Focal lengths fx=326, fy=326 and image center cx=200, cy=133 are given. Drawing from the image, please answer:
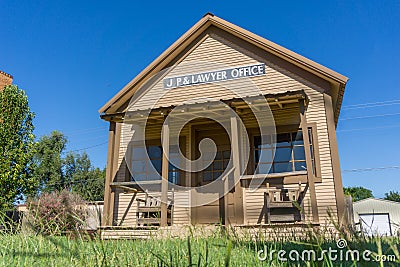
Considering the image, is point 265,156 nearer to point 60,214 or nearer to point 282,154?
point 282,154

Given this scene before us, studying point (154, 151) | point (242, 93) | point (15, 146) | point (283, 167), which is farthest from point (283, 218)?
point (15, 146)

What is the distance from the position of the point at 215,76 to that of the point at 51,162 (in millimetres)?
27055

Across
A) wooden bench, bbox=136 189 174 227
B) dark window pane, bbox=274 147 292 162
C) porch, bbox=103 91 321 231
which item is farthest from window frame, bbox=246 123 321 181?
wooden bench, bbox=136 189 174 227

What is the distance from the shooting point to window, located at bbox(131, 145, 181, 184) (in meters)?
9.62

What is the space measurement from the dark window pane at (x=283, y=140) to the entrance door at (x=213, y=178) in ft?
4.53

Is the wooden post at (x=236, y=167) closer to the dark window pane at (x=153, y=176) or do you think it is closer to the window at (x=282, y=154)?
the window at (x=282, y=154)

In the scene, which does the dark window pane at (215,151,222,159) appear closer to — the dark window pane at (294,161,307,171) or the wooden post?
the wooden post

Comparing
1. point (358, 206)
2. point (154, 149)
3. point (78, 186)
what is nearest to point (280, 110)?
point (154, 149)

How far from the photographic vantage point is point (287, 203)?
6.91 meters

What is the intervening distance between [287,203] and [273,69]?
4.16 meters

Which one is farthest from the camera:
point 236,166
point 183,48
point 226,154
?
point 183,48

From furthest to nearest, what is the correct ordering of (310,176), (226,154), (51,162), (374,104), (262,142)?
(51,162) → (374,104) → (226,154) → (262,142) → (310,176)

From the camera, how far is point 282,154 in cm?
879

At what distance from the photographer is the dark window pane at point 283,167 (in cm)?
858
